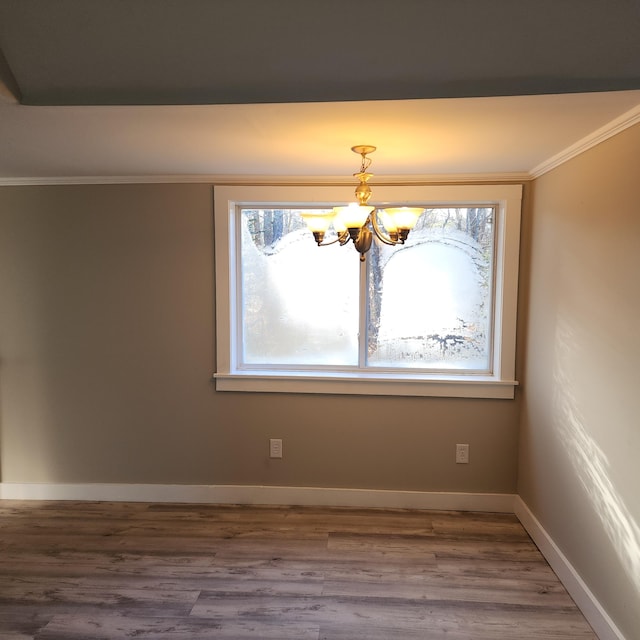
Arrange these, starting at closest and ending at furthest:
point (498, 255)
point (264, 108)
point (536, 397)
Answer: point (264, 108), point (536, 397), point (498, 255)

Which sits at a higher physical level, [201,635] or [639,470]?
[639,470]

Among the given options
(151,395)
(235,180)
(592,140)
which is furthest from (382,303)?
(151,395)

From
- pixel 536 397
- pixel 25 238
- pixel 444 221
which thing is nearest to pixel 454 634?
pixel 536 397

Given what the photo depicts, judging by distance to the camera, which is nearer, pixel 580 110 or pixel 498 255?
pixel 580 110

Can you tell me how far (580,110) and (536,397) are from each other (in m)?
1.58

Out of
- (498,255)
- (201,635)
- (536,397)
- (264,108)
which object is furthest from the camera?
(498,255)

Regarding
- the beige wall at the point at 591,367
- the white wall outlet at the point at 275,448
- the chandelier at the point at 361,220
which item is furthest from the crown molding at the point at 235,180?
the white wall outlet at the point at 275,448

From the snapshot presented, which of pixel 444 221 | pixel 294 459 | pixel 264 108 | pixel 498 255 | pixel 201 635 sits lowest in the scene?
pixel 201 635

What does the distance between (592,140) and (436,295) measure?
4.17 ft

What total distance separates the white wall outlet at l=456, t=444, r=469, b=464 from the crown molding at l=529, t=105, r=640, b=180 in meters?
1.67

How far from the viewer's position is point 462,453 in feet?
10.0

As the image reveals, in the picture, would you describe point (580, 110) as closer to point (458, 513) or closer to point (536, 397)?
point (536, 397)

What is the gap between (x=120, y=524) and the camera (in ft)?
9.55

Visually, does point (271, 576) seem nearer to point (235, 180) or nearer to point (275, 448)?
point (275, 448)
